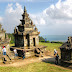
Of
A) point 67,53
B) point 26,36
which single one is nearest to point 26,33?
point 26,36

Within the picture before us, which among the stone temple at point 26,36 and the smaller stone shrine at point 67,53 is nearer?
the smaller stone shrine at point 67,53

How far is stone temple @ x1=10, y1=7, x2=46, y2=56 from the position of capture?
2294 centimetres

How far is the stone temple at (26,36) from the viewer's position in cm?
2294

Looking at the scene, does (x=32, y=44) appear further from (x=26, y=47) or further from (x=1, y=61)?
(x=1, y=61)

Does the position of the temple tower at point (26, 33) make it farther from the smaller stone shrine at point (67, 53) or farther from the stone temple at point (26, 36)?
the smaller stone shrine at point (67, 53)

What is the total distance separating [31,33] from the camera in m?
23.2

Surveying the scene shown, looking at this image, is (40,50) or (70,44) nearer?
(70,44)

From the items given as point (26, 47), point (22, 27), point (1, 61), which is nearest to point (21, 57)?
point (26, 47)

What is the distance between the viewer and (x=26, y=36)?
2355 cm

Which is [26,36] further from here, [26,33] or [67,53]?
[67,53]

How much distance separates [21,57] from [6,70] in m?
7.64

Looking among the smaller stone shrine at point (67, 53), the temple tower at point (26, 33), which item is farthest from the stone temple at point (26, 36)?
→ the smaller stone shrine at point (67, 53)

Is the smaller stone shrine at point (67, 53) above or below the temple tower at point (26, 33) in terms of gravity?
below

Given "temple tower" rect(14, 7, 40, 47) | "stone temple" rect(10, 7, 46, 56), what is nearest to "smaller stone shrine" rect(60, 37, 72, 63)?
"stone temple" rect(10, 7, 46, 56)
